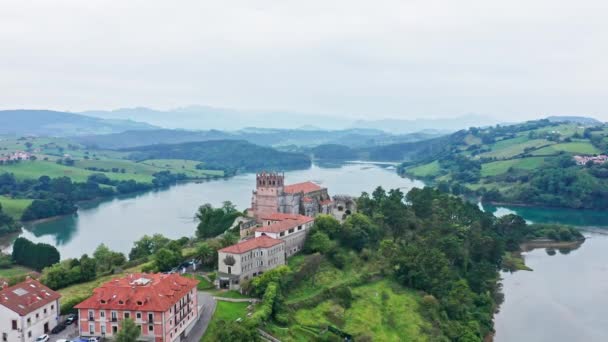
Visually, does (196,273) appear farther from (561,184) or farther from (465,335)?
(561,184)

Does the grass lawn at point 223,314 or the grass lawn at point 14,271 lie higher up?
the grass lawn at point 223,314

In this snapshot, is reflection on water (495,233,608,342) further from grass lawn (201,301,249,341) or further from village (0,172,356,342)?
village (0,172,356,342)

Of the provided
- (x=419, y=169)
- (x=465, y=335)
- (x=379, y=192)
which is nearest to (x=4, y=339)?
(x=465, y=335)

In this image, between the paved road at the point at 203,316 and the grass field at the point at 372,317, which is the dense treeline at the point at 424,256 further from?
the paved road at the point at 203,316

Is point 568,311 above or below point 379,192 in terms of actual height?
below

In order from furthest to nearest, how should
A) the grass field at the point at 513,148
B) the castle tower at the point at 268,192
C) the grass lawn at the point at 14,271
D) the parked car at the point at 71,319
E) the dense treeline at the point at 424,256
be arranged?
1. the grass field at the point at 513,148
2. the castle tower at the point at 268,192
3. the grass lawn at the point at 14,271
4. the dense treeline at the point at 424,256
5. the parked car at the point at 71,319

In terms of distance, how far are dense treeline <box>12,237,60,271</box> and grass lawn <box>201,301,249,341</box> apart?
33.4 m

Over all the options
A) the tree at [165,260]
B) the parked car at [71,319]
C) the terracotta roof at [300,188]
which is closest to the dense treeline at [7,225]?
the terracotta roof at [300,188]

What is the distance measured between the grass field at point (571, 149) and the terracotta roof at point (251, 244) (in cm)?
12876

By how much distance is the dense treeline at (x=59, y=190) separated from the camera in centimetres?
10944

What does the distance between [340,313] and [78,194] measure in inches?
4019

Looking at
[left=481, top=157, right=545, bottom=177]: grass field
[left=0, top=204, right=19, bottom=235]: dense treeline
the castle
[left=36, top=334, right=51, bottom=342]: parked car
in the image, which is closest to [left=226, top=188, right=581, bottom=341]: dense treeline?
the castle

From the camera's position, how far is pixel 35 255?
217 feet

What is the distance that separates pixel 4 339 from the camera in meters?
34.9
